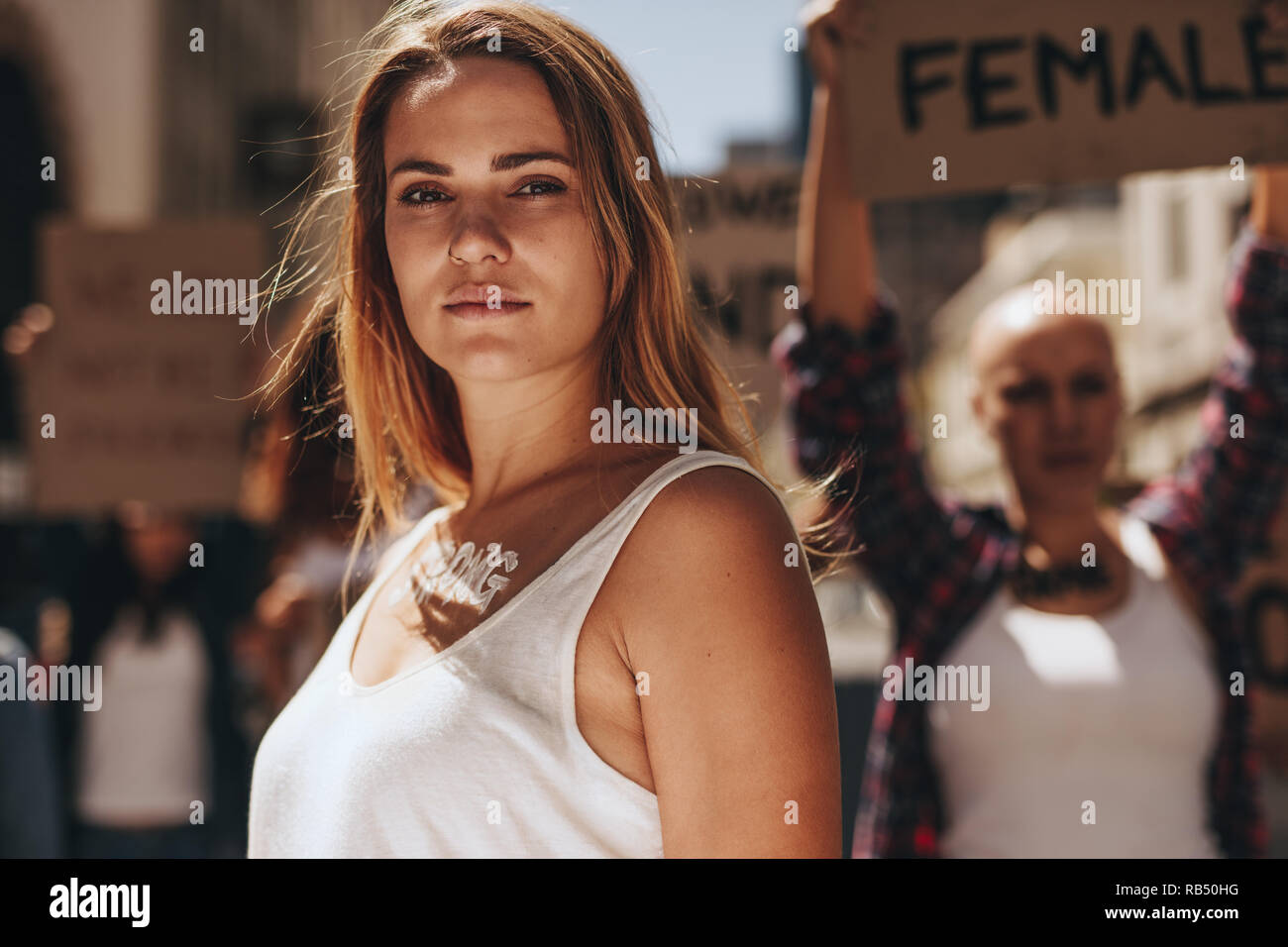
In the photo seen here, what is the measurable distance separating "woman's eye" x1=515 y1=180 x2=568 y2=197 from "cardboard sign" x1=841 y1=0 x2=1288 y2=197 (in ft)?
3.17

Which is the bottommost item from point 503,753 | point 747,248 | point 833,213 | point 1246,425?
point 503,753

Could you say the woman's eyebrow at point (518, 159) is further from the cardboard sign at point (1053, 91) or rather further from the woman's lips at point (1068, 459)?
the woman's lips at point (1068, 459)

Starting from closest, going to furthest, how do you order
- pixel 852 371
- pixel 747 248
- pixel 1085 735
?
pixel 1085 735 < pixel 852 371 < pixel 747 248

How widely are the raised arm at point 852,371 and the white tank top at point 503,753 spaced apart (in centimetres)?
105

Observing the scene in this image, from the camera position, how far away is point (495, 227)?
1.34 meters

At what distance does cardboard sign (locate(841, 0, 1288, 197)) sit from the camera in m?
2.13

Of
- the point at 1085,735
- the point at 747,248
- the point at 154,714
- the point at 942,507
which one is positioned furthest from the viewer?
the point at 154,714

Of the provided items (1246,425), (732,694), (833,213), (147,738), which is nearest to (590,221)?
(732,694)

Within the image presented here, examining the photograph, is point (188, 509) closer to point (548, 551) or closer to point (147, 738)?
point (147, 738)

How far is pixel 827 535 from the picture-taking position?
170 cm

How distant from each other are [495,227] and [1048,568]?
4.71 ft

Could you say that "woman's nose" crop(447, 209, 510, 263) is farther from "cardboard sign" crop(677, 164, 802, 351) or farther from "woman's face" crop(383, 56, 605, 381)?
"cardboard sign" crop(677, 164, 802, 351)

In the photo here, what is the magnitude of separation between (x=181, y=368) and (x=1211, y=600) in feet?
11.0
